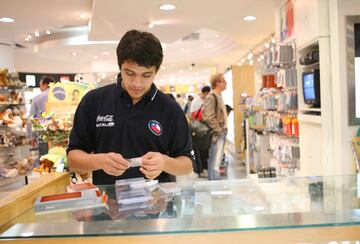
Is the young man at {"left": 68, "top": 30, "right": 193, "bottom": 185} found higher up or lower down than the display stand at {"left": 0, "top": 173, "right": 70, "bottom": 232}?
higher up

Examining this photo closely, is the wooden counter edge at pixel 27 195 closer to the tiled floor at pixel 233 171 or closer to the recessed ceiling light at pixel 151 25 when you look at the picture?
the tiled floor at pixel 233 171

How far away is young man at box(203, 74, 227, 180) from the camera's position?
6.12 m

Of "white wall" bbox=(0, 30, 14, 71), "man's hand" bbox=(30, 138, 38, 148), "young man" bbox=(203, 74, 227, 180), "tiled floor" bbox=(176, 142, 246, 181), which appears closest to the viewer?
"man's hand" bbox=(30, 138, 38, 148)

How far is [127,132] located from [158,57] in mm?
377

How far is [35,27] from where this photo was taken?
7922 mm

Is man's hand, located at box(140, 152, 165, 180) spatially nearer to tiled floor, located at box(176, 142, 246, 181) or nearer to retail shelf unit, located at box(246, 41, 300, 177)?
retail shelf unit, located at box(246, 41, 300, 177)

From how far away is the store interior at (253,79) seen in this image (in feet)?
10.9

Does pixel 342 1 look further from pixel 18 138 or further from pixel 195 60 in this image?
pixel 195 60

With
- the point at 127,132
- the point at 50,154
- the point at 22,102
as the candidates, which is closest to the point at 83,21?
the point at 22,102

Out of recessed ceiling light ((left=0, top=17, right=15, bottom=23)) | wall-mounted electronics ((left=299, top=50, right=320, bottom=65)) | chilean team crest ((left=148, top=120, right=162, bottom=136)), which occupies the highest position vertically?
recessed ceiling light ((left=0, top=17, right=15, bottom=23))

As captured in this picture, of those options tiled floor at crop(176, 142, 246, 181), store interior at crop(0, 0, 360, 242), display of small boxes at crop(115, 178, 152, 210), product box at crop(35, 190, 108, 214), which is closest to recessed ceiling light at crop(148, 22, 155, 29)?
store interior at crop(0, 0, 360, 242)

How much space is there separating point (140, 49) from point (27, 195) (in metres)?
0.68

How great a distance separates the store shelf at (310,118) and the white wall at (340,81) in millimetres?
208

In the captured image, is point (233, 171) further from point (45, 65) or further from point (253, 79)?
point (45, 65)
